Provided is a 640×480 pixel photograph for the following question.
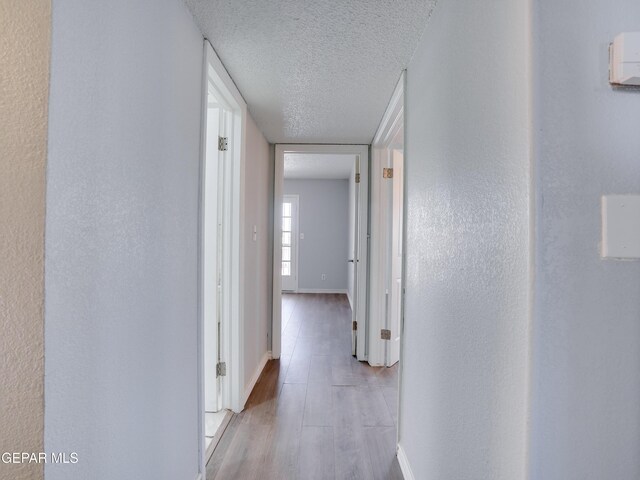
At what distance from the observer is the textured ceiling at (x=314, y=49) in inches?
→ 55.6

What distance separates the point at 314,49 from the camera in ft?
5.59

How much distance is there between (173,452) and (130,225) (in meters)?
0.88

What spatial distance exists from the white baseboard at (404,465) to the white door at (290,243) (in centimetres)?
537

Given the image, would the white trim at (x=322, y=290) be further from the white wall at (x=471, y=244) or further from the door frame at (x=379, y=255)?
the white wall at (x=471, y=244)

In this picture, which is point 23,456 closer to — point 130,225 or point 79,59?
point 130,225

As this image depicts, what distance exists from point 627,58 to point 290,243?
662 cm

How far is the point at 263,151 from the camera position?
318cm

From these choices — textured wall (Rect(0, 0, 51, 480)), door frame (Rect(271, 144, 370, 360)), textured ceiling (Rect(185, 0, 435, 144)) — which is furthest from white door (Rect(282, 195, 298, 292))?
textured wall (Rect(0, 0, 51, 480))

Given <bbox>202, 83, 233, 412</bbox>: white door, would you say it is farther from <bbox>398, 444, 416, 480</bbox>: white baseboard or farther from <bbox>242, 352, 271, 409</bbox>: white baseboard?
<bbox>398, 444, 416, 480</bbox>: white baseboard

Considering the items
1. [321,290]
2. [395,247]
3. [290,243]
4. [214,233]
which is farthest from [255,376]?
[290,243]

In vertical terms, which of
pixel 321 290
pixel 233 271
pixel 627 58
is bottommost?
pixel 321 290

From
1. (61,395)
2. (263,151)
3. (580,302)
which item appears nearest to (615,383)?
(580,302)

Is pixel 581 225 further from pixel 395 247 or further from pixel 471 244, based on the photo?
pixel 395 247

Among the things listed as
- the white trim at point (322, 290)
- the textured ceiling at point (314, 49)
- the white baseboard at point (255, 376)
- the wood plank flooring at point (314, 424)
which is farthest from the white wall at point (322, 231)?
the textured ceiling at point (314, 49)
